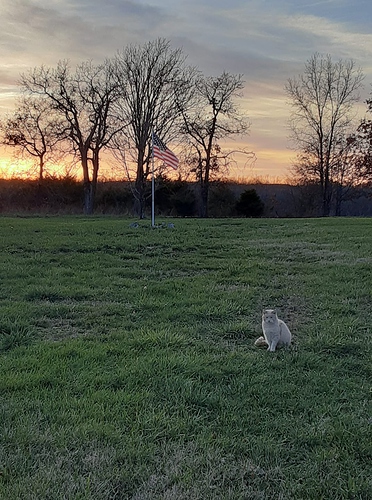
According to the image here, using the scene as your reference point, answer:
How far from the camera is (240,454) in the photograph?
2080mm

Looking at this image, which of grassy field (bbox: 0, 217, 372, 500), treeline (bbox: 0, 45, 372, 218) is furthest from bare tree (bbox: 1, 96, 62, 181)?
grassy field (bbox: 0, 217, 372, 500)

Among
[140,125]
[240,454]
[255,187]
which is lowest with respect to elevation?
[240,454]

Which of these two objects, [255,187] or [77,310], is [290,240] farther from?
[255,187]

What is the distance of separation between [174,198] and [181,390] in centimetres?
2518

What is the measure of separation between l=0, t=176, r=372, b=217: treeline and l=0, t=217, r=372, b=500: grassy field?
21.5 m

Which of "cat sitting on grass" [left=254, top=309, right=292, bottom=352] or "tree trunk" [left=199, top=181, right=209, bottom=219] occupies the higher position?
"tree trunk" [left=199, top=181, right=209, bottom=219]

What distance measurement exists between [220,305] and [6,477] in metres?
3.02

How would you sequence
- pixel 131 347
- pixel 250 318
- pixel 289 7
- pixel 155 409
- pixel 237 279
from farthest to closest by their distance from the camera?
1. pixel 289 7
2. pixel 237 279
3. pixel 250 318
4. pixel 131 347
5. pixel 155 409

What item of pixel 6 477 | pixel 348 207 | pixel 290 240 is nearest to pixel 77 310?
pixel 6 477

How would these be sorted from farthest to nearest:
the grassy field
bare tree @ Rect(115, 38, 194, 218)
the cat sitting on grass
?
bare tree @ Rect(115, 38, 194, 218), the cat sitting on grass, the grassy field

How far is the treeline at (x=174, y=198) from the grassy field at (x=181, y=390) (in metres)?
21.5

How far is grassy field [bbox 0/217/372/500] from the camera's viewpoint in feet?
6.24

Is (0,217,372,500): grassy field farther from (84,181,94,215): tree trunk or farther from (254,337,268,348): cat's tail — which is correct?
(84,181,94,215): tree trunk

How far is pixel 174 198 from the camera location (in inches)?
1086
